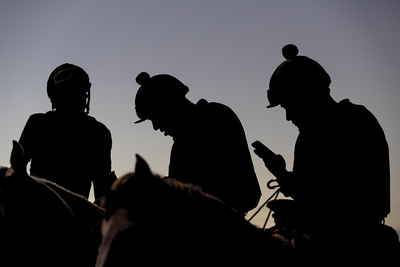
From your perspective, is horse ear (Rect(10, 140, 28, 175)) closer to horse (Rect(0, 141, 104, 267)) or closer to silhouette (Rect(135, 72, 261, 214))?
horse (Rect(0, 141, 104, 267))

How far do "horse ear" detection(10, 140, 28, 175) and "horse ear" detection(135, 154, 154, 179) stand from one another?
105 cm

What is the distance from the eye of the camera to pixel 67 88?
6465 mm

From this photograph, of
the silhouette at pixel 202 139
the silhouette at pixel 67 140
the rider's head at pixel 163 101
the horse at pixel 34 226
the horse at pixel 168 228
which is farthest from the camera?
the silhouette at pixel 67 140

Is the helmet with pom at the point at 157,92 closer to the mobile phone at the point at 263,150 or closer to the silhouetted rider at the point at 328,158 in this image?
the silhouetted rider at the point at 328,158

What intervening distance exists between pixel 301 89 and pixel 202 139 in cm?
122

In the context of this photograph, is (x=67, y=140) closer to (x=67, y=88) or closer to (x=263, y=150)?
(x=67, y=88)

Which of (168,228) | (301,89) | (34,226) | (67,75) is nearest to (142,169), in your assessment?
(168,228)

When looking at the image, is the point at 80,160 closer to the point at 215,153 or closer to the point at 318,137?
the point at 215,153

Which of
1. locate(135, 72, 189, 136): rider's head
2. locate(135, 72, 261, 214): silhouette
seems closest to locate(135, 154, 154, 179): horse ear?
locate(135, 72, 261, 214): silhouette

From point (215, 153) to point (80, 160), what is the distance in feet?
6.23

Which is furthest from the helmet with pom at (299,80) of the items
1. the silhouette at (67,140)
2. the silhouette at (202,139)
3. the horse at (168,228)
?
the silhouette at (67,140)

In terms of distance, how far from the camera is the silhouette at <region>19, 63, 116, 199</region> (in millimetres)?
6352

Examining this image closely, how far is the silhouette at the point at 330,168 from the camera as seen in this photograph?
3934 millimetres

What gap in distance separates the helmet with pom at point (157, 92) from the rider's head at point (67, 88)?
711 millimetres
